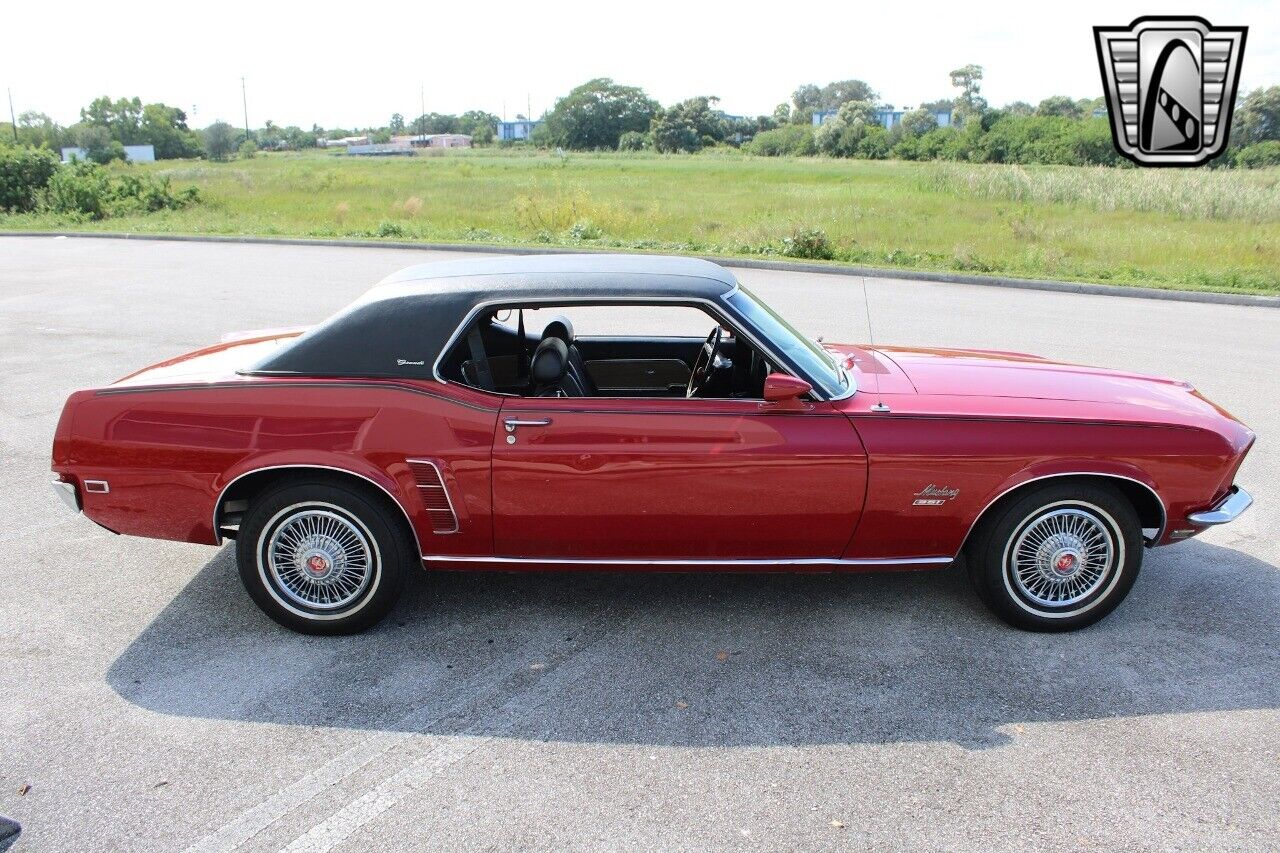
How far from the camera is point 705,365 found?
4.95 m

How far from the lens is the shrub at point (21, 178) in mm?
30344

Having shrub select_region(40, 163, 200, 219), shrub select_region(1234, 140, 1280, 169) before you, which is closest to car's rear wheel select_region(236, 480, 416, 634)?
shrub select_region(40, 163, 200, 219)

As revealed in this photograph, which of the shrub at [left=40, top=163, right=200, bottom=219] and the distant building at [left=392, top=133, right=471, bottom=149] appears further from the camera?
the distant building at [left=392, top=133, right=471, bottom=149]

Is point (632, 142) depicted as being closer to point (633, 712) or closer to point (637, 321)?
point (637, 321)

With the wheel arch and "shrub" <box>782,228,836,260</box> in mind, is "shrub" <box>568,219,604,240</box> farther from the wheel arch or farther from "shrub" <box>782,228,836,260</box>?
the wheel arch

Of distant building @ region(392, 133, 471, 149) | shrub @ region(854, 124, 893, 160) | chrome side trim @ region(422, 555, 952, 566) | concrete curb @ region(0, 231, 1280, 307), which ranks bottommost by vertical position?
chrome side trim @ region(422, 555, 952, 566)

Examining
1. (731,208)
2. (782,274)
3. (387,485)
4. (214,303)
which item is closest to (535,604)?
Result: (387,485)

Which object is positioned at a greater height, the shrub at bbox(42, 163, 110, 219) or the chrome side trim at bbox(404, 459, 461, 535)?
Answer: the shrub at bbox(42, 163, 110, 219)

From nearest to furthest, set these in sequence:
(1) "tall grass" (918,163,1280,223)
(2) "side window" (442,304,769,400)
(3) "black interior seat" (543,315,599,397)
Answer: (2) "side window" (442,304,769,400)
(3) "black interior seat" (543,315,599,397)
(1) "tall grass" (918,163,1280,223)

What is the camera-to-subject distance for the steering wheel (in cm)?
476

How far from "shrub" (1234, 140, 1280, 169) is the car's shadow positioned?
52582mm

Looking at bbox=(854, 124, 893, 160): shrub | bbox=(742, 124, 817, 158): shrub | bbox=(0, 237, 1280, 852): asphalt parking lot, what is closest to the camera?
bbox=(0, 237, 1280, 852): asphalt parking lot

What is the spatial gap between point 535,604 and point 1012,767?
7.08ft

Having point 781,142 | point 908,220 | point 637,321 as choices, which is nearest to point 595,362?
point 637,321
